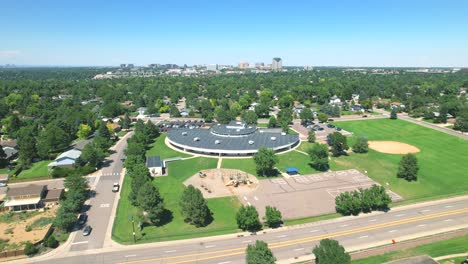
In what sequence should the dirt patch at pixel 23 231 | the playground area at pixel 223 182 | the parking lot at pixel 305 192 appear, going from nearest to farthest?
the dirt patch at pixel 23 231 < the parking lot at pixel 305 192 < the playground area at pixel 223 182

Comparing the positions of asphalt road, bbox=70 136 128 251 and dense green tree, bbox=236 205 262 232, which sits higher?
dense green tree, bbox=236 205 262 232

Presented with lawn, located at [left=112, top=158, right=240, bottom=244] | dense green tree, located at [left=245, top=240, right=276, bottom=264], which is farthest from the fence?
dense green tree, located at [left=245, top=240, right=276, bottom=264]

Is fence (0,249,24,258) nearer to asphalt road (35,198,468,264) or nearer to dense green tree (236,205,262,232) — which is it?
asphalt road (35,198,468,264)

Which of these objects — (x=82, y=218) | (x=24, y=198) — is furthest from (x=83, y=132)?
(x=82, y=218)

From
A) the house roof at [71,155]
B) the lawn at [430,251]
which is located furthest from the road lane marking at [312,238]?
the house roof at [71,155]

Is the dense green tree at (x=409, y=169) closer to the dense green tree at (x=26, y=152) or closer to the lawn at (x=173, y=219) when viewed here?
the lawn at (x=173, y=219)

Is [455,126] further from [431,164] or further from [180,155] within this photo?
[180,155]
